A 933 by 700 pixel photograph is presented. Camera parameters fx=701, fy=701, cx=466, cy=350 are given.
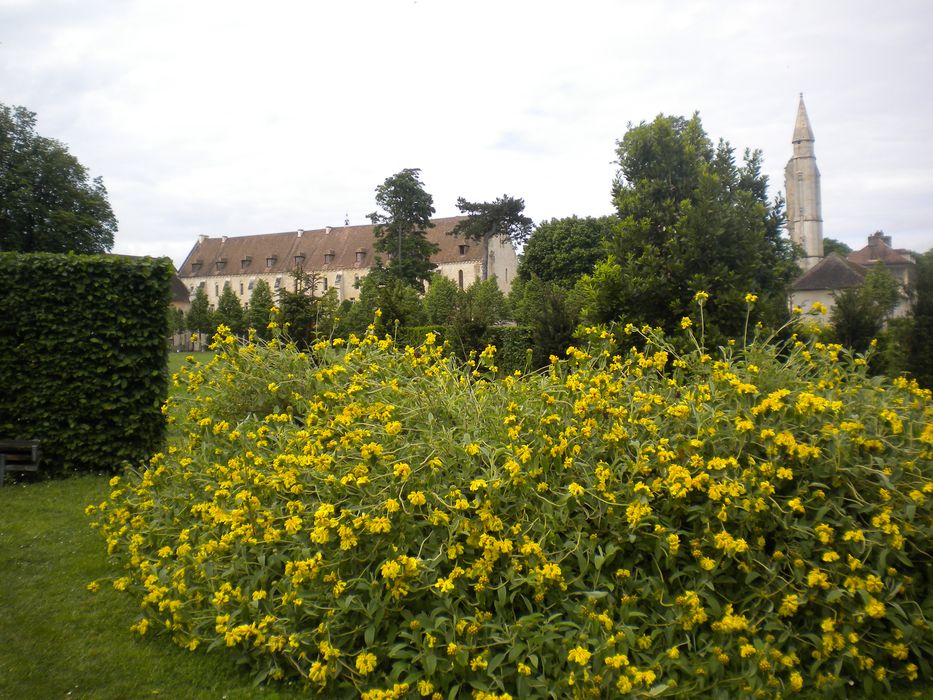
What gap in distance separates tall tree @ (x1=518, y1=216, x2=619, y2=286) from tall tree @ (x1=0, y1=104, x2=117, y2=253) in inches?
1060

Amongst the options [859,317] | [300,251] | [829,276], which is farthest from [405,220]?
[859,317]

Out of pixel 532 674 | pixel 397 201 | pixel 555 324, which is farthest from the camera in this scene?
pixel 397 201

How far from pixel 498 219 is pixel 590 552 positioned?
53973 mm

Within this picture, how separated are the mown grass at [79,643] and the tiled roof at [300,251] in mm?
64899

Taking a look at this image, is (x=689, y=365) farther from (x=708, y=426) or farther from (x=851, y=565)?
(x=851, y=565)

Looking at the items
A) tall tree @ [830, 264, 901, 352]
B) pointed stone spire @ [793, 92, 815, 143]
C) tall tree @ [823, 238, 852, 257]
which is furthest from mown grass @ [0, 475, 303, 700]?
tall tree @ [823, 238, 852, 257]

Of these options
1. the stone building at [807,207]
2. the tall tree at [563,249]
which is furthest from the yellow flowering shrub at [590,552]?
Result: the stone building at [807,207]

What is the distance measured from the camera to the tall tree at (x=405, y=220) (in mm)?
50594

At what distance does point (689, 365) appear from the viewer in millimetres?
4969

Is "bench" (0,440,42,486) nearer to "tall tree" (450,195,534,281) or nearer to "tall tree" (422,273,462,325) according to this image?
"tall tree" (422,273,462,325)

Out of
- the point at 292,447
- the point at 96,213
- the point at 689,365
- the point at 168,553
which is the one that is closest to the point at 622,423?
the point at 689,365

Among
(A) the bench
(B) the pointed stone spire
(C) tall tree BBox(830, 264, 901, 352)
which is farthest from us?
(B) the pointed stone spire

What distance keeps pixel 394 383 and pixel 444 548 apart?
62.6 inches

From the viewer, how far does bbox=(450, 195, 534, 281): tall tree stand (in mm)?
55625
